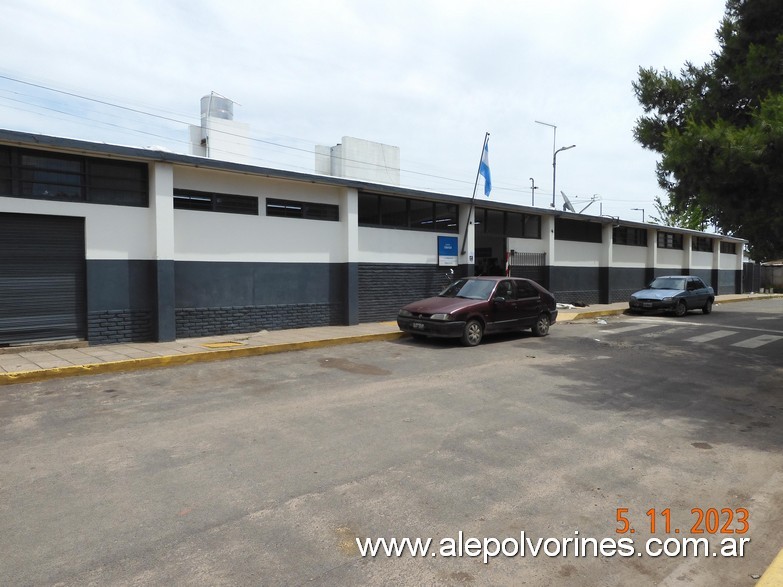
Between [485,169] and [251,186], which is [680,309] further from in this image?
[251,186]

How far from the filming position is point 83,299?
→ 1066 cm

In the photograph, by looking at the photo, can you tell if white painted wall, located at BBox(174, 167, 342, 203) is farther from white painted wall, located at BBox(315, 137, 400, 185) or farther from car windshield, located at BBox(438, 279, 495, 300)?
white painted wall, located at BBox(315, 137, 400, 185)

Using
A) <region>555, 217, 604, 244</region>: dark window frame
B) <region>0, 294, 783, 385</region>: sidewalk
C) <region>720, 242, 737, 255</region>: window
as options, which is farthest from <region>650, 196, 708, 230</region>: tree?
<region>0, 294, 783, 385</region>: sidewalk

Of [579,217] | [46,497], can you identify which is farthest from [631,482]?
[579,217]

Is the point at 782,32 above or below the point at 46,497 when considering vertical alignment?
above

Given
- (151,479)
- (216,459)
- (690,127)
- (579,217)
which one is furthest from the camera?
(579,217)

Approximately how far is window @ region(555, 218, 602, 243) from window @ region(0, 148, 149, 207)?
16855 mm

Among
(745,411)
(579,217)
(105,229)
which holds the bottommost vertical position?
(745,411)

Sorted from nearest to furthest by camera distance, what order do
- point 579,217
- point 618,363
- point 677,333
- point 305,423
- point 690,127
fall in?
point 305,423
point 690,127
point 618,363
point 677,333
point 579,217

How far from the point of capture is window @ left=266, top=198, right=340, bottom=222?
1345 centimetres

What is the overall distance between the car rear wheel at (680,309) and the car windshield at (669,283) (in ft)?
3.04

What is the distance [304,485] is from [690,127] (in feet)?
29.1

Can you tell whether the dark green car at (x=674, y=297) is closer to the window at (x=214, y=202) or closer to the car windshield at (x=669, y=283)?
the car windshield at (x=669, y=283)

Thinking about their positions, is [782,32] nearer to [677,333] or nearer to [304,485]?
[677,333]
